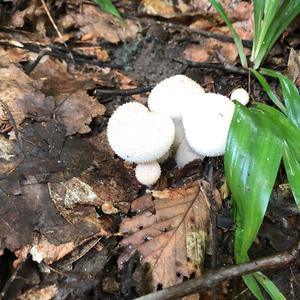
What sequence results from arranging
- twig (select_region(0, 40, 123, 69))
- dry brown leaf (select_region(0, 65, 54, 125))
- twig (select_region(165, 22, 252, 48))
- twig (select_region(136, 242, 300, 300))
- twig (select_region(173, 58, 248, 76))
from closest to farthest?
twig (select_region(136, 242, 300, 300)), dry brown leaf (select_region(0, 65, 54, 125)), twig (select_region(173, 58, 248, 76)), twig (select_region(0, 40, 123, 69)), twig (select_region(165, 22, 252, 48))

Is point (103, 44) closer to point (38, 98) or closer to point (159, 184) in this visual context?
point (38, 98)

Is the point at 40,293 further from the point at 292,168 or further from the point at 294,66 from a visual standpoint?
the point at 294,66

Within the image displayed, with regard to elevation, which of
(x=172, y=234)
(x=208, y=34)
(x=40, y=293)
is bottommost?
(x=40, y=293)

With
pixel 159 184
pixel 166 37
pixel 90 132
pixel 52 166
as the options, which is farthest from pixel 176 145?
pixel 166 37

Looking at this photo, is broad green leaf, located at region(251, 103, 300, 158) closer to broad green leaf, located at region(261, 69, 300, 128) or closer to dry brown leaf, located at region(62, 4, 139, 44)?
broad green leaf, located at region(261, 69, 300, 128)

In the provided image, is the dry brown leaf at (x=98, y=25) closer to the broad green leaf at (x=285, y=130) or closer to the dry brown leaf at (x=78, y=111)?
the dry brown leaf at (x=78, y=111)

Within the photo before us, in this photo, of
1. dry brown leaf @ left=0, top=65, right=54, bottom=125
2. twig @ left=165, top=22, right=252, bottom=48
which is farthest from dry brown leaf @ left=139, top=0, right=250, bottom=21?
dry brown leaf @ left=0, top=65, right=54, bottom=125

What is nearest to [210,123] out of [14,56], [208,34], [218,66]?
[218,66]
